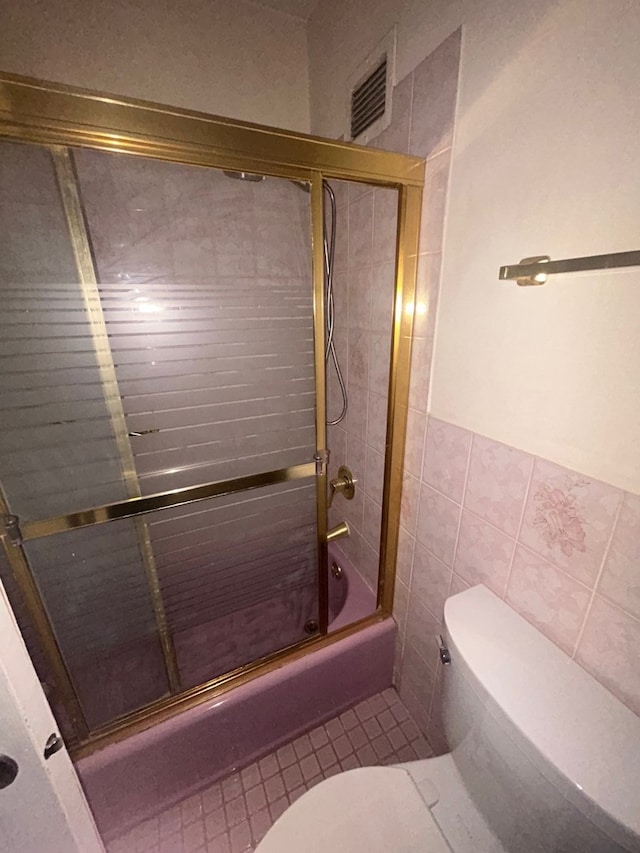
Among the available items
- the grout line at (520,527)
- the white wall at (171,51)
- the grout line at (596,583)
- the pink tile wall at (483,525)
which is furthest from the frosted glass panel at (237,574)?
the white wall at (171,51)

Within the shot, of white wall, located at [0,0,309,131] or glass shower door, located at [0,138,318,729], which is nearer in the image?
glass shower door, located at [0,138,318,729]

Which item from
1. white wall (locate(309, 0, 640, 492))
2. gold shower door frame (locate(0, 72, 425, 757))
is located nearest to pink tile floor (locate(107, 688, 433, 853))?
gold shower door frame (locate(0, 72, 425, 757))

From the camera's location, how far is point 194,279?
3.45 ft

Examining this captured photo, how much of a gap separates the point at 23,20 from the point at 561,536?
2.06 metres

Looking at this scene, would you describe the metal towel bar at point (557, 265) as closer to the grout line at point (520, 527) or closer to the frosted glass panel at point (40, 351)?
the grout line at point (520, 527)

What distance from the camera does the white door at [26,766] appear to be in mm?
506

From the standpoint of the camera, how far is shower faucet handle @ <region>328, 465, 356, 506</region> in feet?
4.70

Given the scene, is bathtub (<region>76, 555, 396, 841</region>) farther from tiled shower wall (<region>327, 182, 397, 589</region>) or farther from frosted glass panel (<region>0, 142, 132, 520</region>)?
frosted glass panel (<region>0, 142, 132, 520</region>)

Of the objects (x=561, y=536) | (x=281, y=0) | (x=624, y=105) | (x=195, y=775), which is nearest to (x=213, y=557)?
(x=195, y=775)

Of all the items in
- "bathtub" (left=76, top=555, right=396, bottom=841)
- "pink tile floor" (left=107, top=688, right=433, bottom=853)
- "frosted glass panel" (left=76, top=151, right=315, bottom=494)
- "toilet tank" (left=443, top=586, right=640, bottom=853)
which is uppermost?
"frosted glass panel" (left=76, top=151, right=315, bottom=494)

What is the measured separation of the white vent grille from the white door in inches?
58.5

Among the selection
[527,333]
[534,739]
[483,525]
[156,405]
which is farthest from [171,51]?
[534,739]

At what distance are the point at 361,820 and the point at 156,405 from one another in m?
1.20

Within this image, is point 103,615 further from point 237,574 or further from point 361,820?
point 361,820
